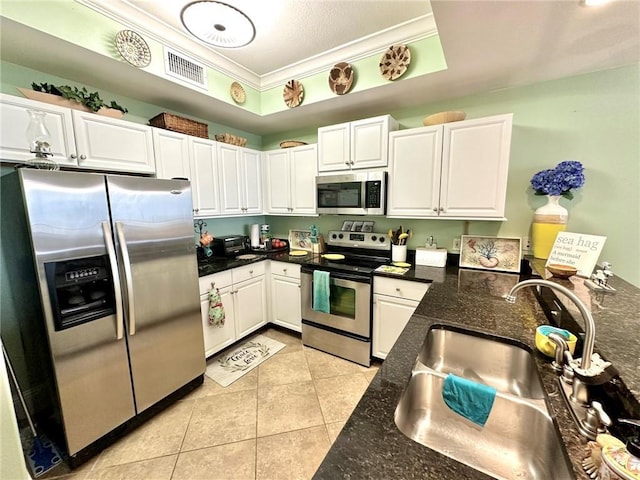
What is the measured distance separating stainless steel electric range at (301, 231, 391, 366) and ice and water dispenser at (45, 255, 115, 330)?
59.8 inches

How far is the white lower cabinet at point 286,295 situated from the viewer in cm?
272

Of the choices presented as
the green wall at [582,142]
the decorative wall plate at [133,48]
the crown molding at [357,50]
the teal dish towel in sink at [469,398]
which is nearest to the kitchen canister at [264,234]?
the crown molding at [357,50]

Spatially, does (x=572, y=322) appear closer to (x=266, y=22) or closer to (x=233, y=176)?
(x=266, y=22)

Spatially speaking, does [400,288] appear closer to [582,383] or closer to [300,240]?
[582,383]

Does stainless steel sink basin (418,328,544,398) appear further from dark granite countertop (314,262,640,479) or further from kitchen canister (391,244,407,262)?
kitchen canister (391,244,407,262)

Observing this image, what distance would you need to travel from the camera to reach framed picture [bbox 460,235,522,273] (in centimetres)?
205

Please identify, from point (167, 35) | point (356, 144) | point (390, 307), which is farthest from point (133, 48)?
point (390, 307)

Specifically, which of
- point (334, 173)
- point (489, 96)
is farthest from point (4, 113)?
point (489, 96)

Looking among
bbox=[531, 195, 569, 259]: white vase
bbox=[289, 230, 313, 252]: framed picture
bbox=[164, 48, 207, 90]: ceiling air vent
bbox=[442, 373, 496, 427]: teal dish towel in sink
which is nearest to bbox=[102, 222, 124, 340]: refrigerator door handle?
bbox=[164, 48, 207, 90]: ceiling air vent

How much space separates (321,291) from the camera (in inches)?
94.9

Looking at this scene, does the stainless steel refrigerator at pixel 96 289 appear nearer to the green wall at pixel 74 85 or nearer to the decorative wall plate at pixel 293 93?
the green wall at pixel 74 85

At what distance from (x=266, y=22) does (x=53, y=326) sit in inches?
89.1

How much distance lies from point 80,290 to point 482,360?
2139 millimetres

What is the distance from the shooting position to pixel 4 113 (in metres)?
→ 1.42
